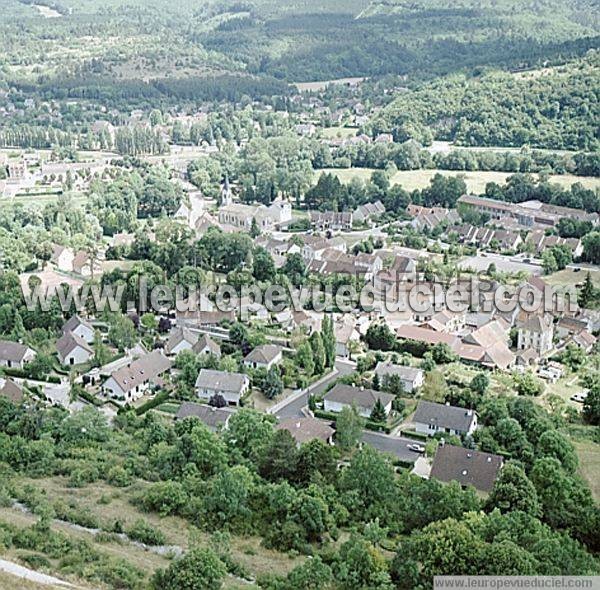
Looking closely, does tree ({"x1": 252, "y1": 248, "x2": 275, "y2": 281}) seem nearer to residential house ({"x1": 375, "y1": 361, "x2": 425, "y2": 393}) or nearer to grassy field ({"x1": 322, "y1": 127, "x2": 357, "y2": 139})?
residential house ({"x1": 375, "y1": 361, "x2": 425, "y2": 393})

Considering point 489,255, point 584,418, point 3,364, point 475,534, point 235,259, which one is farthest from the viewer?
point 489,255

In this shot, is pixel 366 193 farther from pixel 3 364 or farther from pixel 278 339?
pixel 3 364

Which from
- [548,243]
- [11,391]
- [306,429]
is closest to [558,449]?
[306,429]

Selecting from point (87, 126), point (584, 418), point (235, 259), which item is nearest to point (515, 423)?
point (584, 418)

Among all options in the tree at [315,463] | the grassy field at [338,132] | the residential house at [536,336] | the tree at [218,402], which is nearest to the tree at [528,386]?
the residential house at [536,336]

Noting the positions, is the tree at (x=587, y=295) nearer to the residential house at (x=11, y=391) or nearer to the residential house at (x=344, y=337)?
the residential house at (x=344, y=337)

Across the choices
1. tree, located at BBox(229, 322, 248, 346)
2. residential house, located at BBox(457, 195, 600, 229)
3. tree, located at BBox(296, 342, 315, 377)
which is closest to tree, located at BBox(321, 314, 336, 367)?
tree, located at BBox(296, 342, 315, 377)
